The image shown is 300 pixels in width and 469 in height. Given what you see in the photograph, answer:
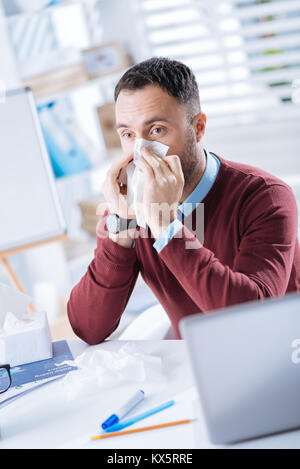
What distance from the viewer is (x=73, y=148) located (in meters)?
2.59

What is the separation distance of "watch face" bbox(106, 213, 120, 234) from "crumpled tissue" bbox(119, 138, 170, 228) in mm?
51

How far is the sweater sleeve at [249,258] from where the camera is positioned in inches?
46.6

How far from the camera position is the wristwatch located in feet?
4.60

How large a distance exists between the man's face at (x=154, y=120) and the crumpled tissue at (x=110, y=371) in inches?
19.2

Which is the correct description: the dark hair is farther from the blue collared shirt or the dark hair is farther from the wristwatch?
the wristwatch

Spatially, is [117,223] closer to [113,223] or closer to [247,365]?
[113,223]

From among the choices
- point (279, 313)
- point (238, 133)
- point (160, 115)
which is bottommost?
point (238, 133)

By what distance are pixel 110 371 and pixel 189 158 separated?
58 centimetres

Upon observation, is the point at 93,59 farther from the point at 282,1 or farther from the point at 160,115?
the point at 160,115

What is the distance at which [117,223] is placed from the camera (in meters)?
1.40

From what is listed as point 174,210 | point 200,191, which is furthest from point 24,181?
point 174,210

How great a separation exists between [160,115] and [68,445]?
791 mm

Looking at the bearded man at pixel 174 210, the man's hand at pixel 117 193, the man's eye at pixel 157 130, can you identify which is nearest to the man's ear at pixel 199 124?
the bearded man at pixel 174 210
